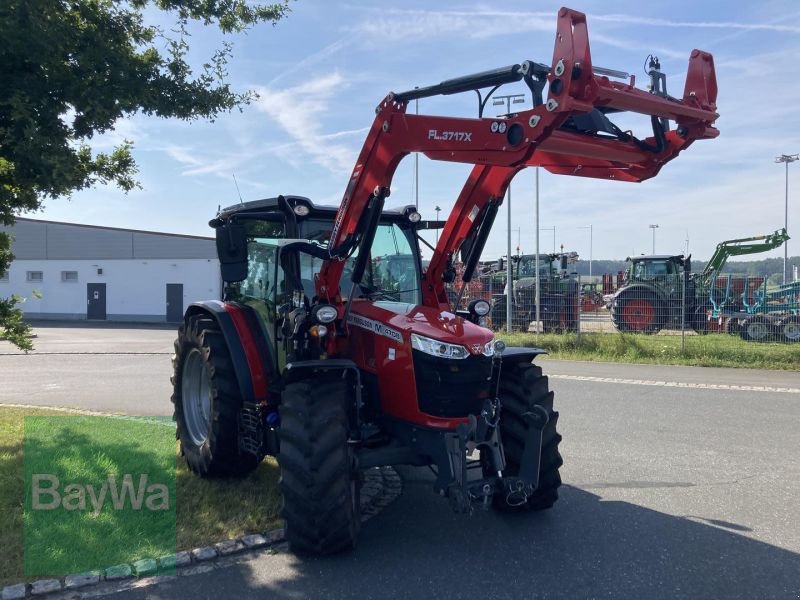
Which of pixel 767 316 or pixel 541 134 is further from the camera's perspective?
pixel 767 316

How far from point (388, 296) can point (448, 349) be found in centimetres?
123

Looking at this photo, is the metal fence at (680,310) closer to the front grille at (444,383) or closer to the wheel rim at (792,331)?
the wheel rim at (792,331)

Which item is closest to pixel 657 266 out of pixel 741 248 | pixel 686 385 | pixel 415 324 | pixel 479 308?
pixel 741 248

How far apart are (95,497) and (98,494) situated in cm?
6

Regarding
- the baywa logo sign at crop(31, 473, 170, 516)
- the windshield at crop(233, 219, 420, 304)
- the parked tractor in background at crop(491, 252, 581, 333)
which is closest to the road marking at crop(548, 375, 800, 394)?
the parked tractor in background at crop(491, 252, 581, 333)

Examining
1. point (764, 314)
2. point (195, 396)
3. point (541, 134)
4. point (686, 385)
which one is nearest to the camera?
point (541, 134)

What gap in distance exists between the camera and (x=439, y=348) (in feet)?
14.9

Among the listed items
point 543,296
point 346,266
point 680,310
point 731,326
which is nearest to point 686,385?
point 680,310

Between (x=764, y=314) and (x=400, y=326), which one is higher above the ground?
(x=400, y=326)

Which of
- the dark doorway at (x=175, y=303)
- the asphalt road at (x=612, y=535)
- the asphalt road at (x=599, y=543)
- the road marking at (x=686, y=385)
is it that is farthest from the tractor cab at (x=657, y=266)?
the dark doorway at (x=175, y=303)

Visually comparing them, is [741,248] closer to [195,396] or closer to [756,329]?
[756,329]

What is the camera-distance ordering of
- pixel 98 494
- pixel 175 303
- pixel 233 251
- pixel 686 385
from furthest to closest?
pixel 175 303
pixel 686 385
pixel 98 494
pixel 233 251

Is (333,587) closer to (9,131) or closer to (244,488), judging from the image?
(244,488)

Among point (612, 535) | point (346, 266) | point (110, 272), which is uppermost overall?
point (110, 272)
